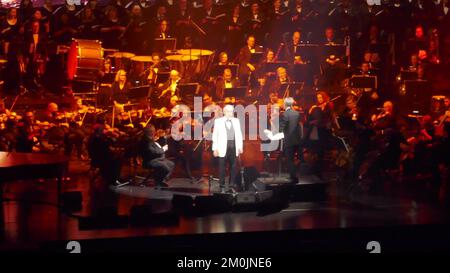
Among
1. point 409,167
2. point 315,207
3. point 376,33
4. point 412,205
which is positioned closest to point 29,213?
point 315,207

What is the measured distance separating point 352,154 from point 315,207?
1883 millimetres

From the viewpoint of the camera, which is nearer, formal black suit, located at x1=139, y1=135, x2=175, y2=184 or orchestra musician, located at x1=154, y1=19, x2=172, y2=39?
formal black suit, located at x1=139, y1=135, x2=175, y2=184

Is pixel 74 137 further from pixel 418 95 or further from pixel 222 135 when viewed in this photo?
pixel 418 95

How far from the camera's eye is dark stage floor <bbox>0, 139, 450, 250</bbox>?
22.3ft

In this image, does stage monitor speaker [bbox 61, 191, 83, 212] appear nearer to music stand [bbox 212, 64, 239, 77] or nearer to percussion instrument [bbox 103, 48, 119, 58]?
music stand [bbox 212, 64, 239, 77]

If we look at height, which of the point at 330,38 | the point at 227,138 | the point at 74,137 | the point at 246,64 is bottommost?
the point at 74,137

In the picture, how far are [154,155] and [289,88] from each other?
3.29 metres

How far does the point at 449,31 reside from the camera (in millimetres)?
12594

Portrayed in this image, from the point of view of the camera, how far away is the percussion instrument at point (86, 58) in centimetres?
1185

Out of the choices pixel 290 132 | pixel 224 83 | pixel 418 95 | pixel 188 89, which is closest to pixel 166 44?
pixel 188 89

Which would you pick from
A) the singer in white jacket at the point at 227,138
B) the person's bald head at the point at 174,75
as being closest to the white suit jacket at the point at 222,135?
the singer in white jacket at the point at 227,138

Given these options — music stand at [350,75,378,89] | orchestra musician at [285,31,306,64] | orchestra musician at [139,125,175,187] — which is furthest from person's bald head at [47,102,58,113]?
music stand at [350,75,378,89]

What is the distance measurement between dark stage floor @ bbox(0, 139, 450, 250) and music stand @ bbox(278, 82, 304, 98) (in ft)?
6.83

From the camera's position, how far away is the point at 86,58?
38.9 ft
